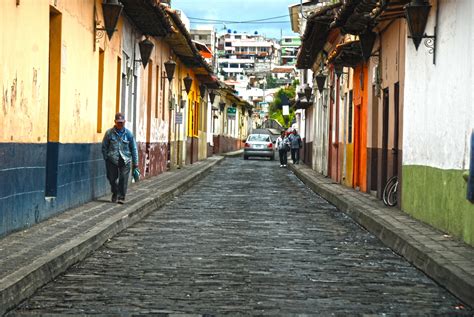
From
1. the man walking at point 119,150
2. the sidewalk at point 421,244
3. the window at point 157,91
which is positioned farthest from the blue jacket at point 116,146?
the window at point 157,91

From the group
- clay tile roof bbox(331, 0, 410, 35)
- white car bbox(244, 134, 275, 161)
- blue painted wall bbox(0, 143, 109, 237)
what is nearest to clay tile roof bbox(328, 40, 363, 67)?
clay tile roof bbox(331, 0, 410, 35)

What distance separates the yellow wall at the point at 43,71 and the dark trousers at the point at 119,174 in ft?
2.11

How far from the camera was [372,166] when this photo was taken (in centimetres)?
1961

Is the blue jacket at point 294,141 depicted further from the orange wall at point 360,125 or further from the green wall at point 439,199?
the green wall at point 439,199

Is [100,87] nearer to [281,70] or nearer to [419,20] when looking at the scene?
[419,20]

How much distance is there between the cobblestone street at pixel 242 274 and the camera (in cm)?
730

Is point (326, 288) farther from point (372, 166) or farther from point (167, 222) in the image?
point (372, 166)

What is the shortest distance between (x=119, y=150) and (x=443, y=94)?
5.99 metres

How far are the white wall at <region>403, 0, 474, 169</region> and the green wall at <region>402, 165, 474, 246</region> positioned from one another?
16cm

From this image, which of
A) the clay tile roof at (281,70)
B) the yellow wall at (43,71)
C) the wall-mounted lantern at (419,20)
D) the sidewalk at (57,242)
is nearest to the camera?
the sidewalk at (57,242)

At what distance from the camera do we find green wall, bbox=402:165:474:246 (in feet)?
34.5

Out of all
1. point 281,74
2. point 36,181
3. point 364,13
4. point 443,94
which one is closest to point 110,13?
point 364,13

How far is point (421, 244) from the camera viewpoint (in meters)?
10.4

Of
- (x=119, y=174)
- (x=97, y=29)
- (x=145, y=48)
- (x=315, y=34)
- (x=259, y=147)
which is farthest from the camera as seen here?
(x=259, y=147)
